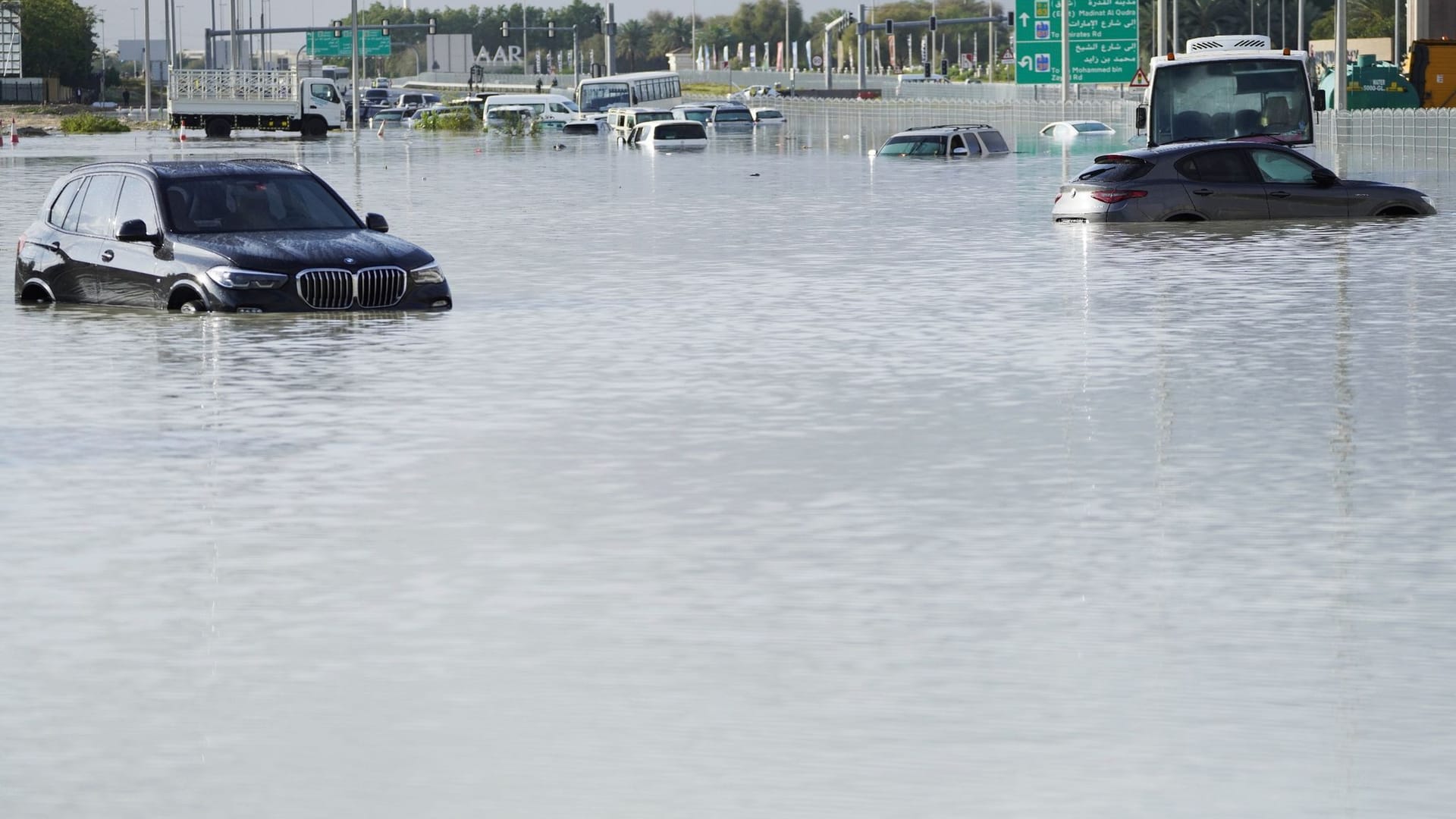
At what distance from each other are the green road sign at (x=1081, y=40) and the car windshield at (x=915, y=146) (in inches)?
715

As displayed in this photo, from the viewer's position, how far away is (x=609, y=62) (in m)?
131

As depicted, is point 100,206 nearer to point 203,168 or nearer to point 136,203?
point 136,203

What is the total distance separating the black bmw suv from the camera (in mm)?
19031

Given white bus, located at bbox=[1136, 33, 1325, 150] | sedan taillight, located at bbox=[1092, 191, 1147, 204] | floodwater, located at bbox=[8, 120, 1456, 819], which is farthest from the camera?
white bus, located at bbox=[1136, 33, 1325, 150]

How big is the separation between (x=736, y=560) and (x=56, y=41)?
158497 mm

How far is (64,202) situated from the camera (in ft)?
67.6

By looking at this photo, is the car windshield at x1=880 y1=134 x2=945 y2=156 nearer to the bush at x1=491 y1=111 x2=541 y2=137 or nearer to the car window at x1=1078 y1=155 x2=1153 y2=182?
the car window at x1=1078 y1=155 x2=1153 y2=182

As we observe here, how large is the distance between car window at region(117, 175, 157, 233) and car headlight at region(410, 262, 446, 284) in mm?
2126

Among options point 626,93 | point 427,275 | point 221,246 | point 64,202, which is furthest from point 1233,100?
point 626,93

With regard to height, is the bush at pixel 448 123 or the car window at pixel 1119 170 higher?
the bush at pixel 448 123

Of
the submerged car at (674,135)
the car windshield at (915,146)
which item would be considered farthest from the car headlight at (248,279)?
the submerged car at (674,135)

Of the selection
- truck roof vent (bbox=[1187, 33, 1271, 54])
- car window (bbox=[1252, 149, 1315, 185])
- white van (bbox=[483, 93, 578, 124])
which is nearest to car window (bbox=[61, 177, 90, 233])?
car window (bbox=[1252, 149, 1315, 185])

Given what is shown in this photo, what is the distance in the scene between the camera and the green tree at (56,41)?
15550 cm

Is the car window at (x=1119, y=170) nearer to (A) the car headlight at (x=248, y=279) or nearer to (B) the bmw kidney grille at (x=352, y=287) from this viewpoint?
(B) the bmw kidney grille at (x=352, y=287)
